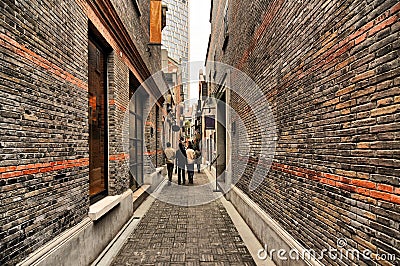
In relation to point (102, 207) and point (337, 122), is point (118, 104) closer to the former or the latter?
point (102, 207)

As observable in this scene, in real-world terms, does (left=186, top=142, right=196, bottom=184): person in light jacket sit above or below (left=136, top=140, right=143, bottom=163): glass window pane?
below

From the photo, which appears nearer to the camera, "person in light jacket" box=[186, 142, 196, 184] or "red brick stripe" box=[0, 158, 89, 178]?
"red brick stripe" box=[0, 158, 89, 178]

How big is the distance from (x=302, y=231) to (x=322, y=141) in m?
1.15

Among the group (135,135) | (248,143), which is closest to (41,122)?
(248,143)

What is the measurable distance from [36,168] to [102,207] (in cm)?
195

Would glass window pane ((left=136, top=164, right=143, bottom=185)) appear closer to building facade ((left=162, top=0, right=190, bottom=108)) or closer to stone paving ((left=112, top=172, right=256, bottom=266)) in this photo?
stone paving ((left=112, top=172, right=256, bottom=266))

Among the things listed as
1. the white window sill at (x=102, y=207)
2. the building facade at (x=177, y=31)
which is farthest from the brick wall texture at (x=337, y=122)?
the building facade at (x=177, y=31)

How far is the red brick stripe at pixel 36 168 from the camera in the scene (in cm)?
241

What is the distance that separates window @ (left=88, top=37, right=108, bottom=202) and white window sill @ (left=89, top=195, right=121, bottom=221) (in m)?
0.14

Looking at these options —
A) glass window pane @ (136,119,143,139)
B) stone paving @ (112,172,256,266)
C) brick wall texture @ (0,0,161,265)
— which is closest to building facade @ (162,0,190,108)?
glass window pane @ (136,119,143,139)

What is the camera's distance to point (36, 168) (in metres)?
2.86

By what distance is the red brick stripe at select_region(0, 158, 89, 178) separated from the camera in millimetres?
2410

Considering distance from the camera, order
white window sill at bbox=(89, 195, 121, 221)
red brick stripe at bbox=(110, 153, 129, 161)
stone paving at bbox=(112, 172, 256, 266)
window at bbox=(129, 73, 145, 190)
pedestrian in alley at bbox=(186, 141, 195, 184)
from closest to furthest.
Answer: white window sill at bbox=(89, 195, 121, 221) < stone paving at bbox=(112, 172, 256, 266) < red brick stripe at bbox=(110, 153, 129, 161) < window at bbox=(129, 73, 145, 190) < pedestrian in alley at bbox=(186, 141, 195, 184)

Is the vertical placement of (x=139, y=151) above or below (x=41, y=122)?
below
